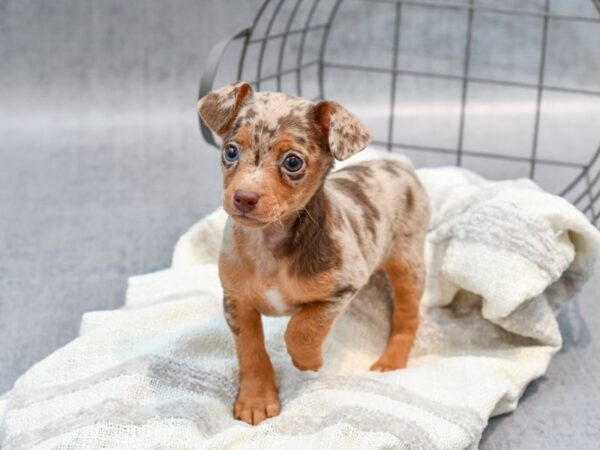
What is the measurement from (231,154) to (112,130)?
226 cm

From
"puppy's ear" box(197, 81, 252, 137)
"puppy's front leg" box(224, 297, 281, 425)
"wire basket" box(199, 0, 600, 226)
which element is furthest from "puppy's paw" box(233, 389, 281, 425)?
"wire basket" box(199, 0, 600, 226)

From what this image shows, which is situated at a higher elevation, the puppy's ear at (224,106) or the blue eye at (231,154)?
the puppy's ear at (224,106)

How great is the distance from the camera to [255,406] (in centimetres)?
195

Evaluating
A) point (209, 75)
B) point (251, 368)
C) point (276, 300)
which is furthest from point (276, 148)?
point (209, 75)

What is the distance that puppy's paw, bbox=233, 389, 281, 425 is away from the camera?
6.38 ft

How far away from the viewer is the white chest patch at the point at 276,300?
187 cm

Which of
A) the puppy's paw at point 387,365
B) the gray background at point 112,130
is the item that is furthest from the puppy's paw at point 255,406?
the gray background at point 112,130

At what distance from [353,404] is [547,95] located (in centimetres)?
262

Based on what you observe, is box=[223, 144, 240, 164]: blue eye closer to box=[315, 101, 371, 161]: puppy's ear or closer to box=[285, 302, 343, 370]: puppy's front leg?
box=[315, 101, 371, 161]: puppy's ear

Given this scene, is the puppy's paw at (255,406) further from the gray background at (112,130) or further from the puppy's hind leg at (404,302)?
the gray background at (112,130)

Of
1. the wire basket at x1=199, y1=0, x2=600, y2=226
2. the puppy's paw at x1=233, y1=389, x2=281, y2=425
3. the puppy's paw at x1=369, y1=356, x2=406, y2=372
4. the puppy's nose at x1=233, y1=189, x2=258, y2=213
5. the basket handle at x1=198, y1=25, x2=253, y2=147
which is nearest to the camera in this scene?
the puppy's nose at x1=233, y1=189, x2=258, y2=213

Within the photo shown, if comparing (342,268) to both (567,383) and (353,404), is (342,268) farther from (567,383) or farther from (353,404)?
(567,383)

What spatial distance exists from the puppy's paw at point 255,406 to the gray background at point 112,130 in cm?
91

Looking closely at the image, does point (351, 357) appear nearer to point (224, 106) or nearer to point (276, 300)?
point (276, 300)
